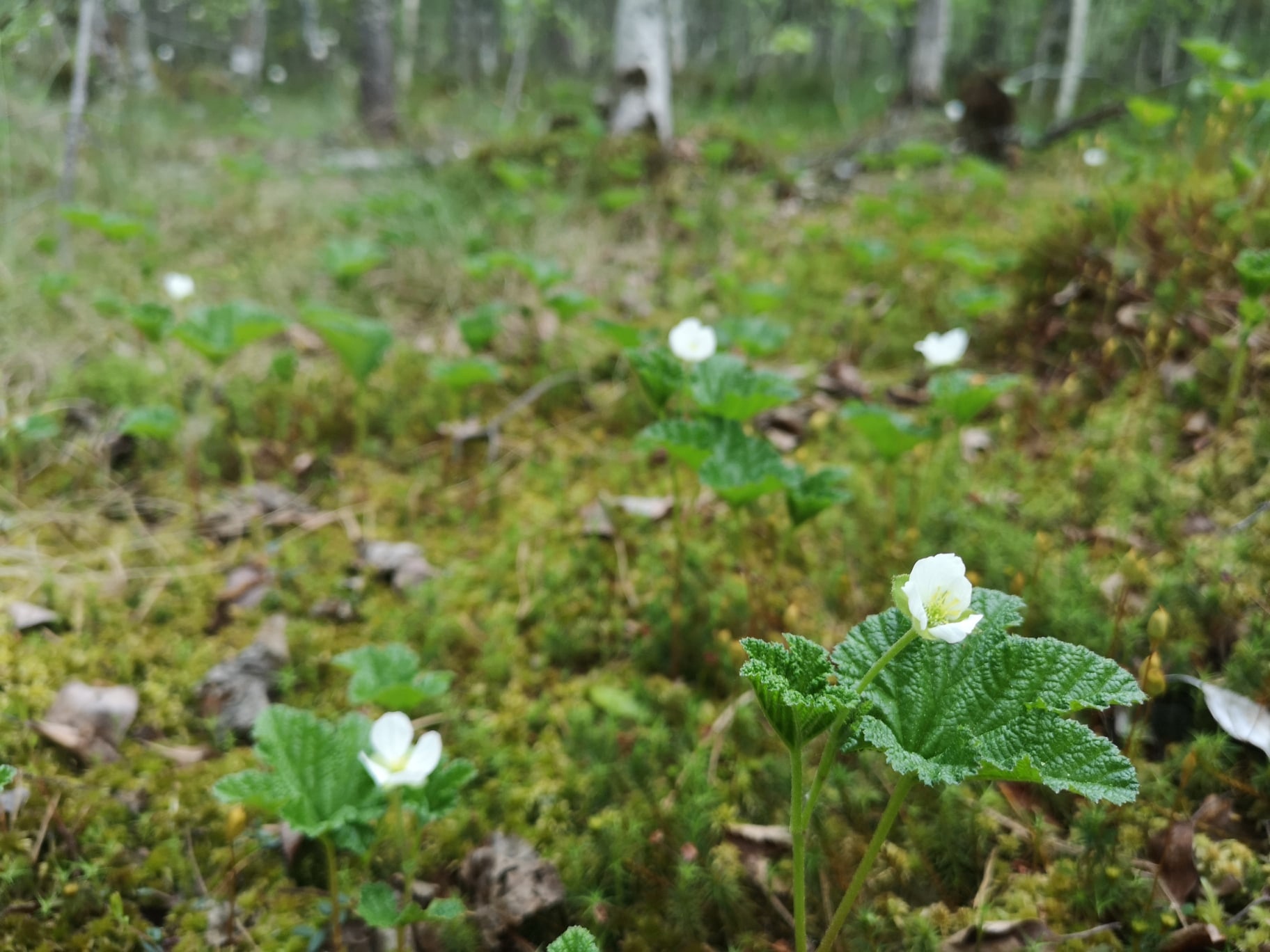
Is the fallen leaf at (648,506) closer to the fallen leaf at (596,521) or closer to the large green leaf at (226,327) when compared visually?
the fallen leaf at (596,521)

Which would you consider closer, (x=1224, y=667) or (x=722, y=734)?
(x=1224, y=667)

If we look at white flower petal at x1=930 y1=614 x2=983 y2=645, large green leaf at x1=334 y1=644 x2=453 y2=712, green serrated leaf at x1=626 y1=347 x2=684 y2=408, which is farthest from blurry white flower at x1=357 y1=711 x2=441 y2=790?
green serrated leaf at x1=626 y1=347 x2=684 y2=408

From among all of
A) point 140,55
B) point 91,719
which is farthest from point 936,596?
point 140,55

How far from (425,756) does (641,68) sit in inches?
261

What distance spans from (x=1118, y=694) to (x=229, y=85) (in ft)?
26.0

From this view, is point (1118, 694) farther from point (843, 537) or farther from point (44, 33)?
point (44, 33)

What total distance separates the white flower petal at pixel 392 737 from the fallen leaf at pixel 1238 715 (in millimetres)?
1568

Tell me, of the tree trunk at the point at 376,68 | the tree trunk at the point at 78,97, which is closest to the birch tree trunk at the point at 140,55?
the tree trunk at the point at 376,68

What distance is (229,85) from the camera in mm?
6488

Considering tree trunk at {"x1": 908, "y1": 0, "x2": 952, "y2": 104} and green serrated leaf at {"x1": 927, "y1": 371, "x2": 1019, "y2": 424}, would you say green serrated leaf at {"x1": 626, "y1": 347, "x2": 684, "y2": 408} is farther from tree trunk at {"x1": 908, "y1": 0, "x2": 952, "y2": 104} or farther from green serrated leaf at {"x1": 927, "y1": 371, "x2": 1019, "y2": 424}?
tree trunk at {"x1": 908, "y1": 0, "x2": 952, "y2": 104}

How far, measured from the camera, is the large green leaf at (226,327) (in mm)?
2553

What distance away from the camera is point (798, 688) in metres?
1.04

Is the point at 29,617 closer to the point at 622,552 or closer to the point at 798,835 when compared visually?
the point at 622,552

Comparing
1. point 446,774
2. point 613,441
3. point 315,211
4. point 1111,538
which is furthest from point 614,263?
point 446,774
